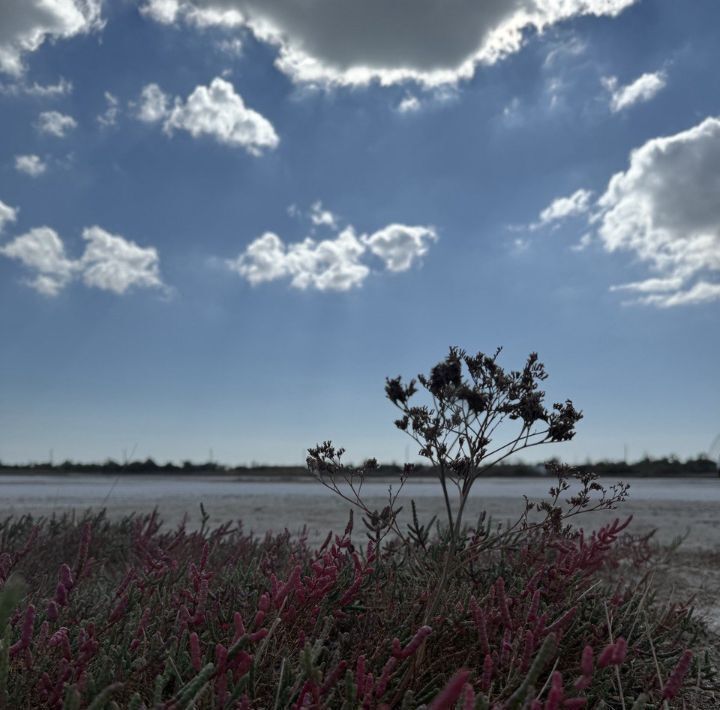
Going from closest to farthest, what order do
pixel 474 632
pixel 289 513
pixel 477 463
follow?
pixel 474 632 < pixel 477 463 < pixel 289 513

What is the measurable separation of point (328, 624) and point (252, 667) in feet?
0.94

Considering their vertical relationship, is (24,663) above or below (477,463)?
below

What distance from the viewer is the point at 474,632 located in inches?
112

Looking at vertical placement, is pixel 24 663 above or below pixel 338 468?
below

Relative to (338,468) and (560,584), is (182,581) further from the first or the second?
(560,584)

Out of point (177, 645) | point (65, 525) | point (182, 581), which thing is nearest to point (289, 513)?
point (65, 525)

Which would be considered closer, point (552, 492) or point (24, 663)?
point (24, 663)

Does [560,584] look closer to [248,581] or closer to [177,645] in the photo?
[248,581]

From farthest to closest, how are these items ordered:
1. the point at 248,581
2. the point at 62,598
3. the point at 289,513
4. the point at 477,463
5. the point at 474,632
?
the point at 289,513
the point at 248,581
the point at 477,463
the point at 474,632
the point at 62,598

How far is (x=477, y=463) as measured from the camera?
3186 millimetres

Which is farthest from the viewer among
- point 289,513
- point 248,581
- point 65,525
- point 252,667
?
point 289,513

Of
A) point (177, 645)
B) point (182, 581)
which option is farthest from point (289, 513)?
point (177, 645)

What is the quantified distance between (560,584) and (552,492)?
0.43 m

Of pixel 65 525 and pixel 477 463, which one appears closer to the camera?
pixel 477 463
